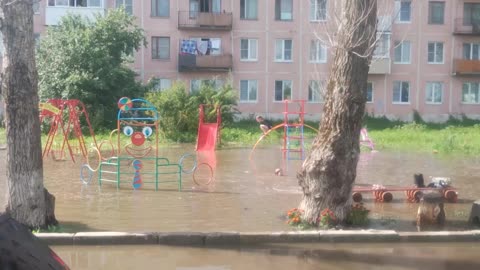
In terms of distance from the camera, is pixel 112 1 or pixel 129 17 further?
pixel 112 1

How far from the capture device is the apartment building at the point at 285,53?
42062 millimetres

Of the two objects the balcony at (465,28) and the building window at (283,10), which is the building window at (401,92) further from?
the building window at (283,10)

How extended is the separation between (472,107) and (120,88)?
25.7m

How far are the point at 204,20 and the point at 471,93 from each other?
1979 centimetres

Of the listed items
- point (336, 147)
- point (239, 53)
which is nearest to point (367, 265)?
point (336, 147)

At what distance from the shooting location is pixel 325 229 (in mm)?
9203

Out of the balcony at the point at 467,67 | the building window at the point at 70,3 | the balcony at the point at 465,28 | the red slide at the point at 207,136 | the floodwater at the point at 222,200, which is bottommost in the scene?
the floodwater at the point at 222,200

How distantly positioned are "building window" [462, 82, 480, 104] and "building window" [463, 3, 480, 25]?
14.3 ft

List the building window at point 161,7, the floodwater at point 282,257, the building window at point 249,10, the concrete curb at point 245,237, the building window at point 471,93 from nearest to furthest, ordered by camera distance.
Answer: the floodwater at point 282,257 → the concrete curb at point 245,237 → the building window at point 161,7 → the building window at point 249,10 → the building window at point 471,93

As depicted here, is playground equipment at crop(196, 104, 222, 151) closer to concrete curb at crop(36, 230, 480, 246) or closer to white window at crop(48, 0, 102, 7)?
concrete curb at crop(36, 230, 480, 246)

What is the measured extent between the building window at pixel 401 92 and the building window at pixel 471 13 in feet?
20.0

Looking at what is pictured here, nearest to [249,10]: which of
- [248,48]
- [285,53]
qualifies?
[248,48]

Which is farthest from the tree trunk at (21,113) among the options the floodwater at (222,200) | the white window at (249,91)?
the white window at (249,91)

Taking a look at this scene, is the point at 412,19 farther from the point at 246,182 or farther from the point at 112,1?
the point at 246,182
